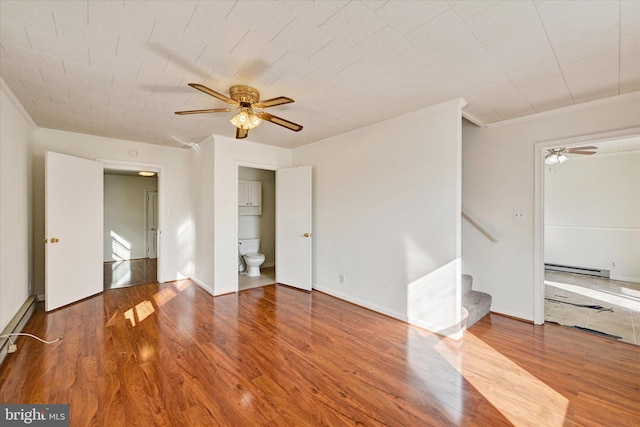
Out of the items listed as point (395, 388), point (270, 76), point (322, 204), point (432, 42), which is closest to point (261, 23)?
point (270, 76)

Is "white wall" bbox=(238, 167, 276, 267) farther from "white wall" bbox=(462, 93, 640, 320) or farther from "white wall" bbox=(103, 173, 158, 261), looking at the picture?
"white wall" bbox=(462, 93, 640, 320)

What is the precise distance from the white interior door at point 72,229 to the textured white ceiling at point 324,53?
2.81 feet

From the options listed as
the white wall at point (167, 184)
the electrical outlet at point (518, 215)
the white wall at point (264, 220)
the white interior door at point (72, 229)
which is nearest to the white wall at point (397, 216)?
the electrical outlet at point (518, 215)

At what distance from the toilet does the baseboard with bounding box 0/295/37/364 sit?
283 cm

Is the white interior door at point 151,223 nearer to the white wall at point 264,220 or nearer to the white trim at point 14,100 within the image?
the white wall at point 264,220

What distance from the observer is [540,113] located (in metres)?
3.03

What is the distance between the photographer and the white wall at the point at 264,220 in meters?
5.92

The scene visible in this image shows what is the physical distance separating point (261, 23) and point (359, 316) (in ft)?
9.91

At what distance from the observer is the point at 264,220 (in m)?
6.16

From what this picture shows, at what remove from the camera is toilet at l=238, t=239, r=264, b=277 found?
5195 millimetres

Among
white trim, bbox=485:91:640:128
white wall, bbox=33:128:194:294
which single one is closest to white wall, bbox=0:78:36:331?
white wall, bbox=33:128:194:294

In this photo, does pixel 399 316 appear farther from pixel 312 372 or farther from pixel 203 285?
pixel 203 285

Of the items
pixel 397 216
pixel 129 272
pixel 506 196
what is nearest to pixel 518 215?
pixel 506 196

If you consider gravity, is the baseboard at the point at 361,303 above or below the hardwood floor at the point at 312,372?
above
